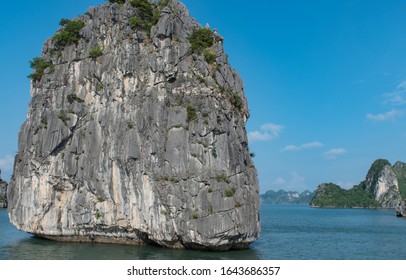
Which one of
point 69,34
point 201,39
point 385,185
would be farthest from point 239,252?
point 385,185

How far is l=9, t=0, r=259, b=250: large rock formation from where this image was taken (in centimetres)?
2886

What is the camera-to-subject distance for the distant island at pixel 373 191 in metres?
150

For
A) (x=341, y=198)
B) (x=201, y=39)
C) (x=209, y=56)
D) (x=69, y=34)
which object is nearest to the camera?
(x=209, y=56)

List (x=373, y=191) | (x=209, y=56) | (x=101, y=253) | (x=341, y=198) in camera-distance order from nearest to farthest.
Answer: (x=101, y=253)
(x=209, y=56)
(x=373, y=191)
(x=341, y=198)

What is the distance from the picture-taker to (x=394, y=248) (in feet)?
119

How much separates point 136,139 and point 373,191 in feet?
469

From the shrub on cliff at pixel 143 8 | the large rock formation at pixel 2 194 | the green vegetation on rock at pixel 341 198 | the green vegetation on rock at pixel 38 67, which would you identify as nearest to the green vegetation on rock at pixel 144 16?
the shrub on cliff at pixel 143 8

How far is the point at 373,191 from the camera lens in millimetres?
157125

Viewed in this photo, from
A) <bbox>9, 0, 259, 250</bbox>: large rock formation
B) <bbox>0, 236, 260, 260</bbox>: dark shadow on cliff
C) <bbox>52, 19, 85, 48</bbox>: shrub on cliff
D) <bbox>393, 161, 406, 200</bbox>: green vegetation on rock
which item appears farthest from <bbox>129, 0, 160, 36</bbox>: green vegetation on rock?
<bbox>393, 161, 406, 200</bbox>: green vegetation on rock

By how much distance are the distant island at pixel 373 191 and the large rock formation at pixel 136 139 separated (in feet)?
419

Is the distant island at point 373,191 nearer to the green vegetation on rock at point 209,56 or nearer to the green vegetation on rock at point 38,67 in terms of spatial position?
the green vegetation on rock at point 209,56

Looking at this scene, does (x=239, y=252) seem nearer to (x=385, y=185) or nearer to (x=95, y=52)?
(x=95, y=52)

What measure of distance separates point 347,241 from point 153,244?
768 inches

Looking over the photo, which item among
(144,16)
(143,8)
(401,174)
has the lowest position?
(401,174)
